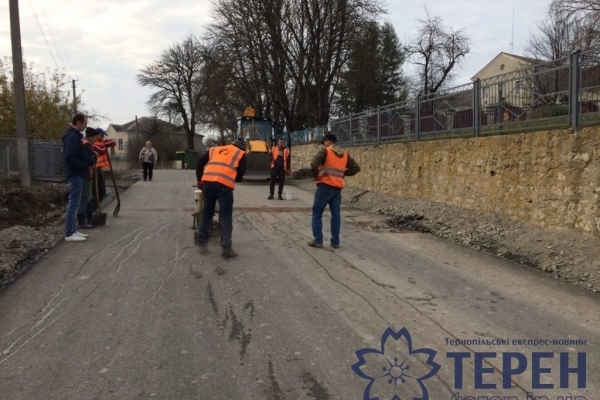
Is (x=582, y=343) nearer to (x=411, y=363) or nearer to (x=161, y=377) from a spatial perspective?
(x=411, y=363)

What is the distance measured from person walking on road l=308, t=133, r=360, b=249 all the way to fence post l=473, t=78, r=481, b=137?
3.86 metres

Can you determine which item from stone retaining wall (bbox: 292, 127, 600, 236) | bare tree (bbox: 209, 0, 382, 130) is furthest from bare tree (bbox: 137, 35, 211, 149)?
stone retaining wall (bbox: 292, 127, 600, 236)

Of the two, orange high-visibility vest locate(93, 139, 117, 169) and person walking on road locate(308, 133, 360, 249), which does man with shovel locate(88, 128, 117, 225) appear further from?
person walking on road locate(308, 133, 360, 249)

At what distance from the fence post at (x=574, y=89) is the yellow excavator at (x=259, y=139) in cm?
1548

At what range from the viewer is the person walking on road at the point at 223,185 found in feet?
24.1

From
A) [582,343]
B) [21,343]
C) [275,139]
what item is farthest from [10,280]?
[275,139]

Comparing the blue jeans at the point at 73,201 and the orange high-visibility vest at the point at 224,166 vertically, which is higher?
the orange high-visibility vest at the point at 224,166

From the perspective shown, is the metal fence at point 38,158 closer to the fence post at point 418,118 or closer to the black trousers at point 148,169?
the black trousers at point 148,169

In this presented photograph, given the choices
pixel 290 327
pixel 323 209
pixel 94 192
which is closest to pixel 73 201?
pixel 94 192

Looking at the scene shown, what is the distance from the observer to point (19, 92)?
48.8 ft

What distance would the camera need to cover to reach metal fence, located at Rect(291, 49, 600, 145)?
7980 millimetres

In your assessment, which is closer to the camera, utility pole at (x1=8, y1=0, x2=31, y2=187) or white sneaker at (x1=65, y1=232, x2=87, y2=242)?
white sneaker at (x1=65, y1=232, x2=87, y2=242)

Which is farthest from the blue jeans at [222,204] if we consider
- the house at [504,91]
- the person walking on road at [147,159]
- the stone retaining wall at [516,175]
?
the person walking on road at [147,159]

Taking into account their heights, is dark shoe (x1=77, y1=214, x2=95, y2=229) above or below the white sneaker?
above
